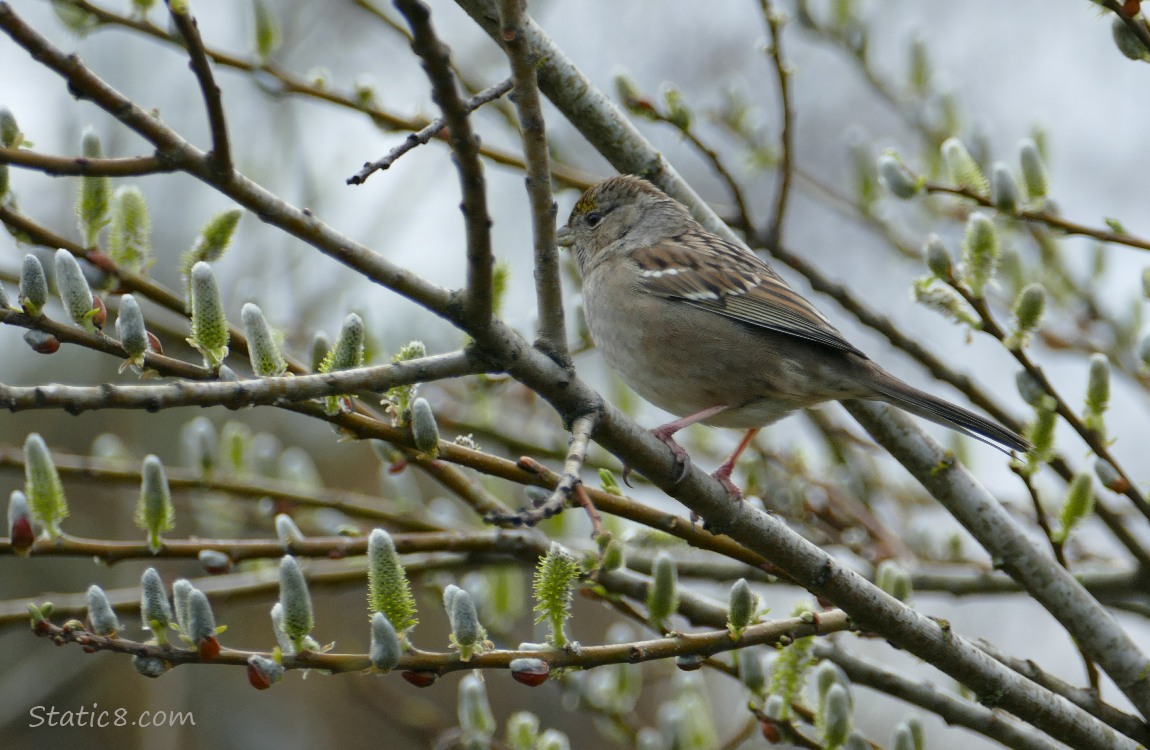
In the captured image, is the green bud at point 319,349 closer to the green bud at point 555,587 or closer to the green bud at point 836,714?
the green bud at point 555,587

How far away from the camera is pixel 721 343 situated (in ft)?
14.2

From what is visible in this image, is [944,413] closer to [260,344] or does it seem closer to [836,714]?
[836,714]

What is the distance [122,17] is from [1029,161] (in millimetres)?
3004

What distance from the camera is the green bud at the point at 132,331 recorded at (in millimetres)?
2332

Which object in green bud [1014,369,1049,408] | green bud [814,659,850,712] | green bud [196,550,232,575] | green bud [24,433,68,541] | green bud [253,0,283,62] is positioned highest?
green bud [253,0,283,62]

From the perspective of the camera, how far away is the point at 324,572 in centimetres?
396

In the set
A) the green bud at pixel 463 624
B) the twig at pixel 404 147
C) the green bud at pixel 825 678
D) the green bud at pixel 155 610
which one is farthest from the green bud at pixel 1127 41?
the green bud at pixel 155 610

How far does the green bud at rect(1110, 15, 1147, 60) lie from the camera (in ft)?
8.95

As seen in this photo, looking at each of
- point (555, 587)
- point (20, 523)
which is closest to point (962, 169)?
point (555, 587)

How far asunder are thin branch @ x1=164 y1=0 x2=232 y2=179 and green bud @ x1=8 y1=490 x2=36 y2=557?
131 cm

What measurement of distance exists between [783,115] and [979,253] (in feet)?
3.28

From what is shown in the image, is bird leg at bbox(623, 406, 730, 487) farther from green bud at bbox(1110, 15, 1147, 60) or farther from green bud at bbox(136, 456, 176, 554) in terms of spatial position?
green bud at bbox(1110, 15, 1147, 60)

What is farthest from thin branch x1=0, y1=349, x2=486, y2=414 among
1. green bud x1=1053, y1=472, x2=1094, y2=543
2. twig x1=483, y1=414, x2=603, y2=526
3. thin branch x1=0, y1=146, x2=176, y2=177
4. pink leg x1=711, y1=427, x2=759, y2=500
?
green bud x1=1053, y1=472, x2=1094, y2=543

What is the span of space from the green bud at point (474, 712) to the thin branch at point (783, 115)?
74.4 inches
